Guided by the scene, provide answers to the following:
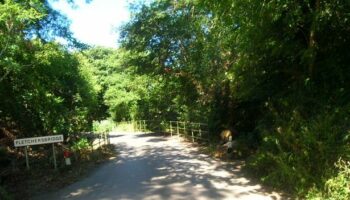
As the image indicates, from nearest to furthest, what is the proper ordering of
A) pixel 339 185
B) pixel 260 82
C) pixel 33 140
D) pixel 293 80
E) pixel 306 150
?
pixel 339 185
pixel 306 150
pixel 293 80
pixel 260 82
pixel 33 140

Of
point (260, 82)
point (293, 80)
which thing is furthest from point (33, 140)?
point (293, 80)

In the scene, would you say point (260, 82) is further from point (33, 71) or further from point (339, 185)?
point (33, 71)

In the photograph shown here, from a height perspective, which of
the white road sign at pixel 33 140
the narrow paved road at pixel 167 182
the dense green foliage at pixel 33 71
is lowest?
the narrow paved road at pixel 167 182

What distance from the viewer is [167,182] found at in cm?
1102

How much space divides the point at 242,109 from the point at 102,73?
42.3 m

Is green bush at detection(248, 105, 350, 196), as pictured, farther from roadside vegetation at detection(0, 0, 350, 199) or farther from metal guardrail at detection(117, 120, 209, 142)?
metal guardrail at detection(117, 120, 209, 142)

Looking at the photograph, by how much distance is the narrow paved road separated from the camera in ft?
30.8

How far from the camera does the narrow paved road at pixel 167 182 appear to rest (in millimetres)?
9383

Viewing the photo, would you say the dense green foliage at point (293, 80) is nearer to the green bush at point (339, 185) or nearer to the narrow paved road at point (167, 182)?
the green bush at point (339, 185)

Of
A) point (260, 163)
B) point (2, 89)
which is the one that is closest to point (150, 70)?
point (2, 89)

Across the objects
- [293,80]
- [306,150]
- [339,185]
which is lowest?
[339,185]

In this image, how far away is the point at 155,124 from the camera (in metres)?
36.9

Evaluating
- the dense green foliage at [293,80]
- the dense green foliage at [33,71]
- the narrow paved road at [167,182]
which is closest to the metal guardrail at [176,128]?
the dense green foliage at [293,80]

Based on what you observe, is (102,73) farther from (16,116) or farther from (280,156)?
(280,156)
